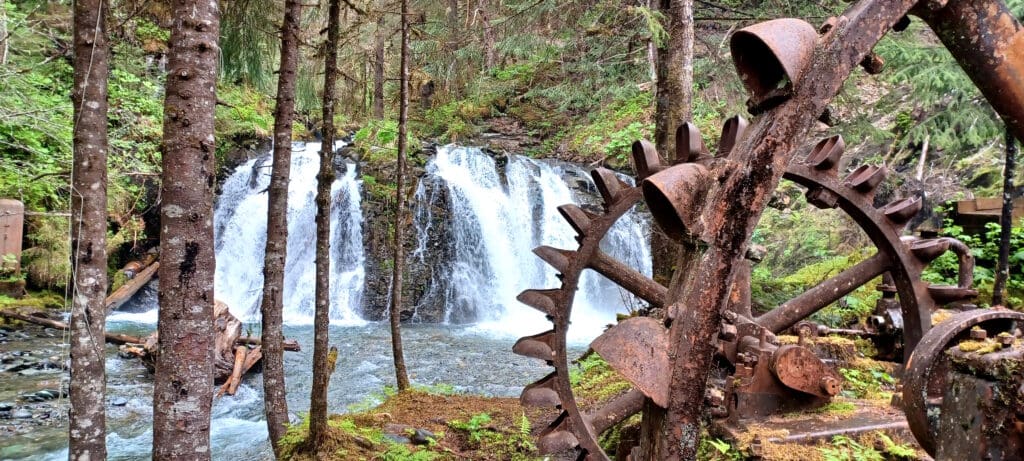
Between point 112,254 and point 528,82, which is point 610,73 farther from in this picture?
point 112,254

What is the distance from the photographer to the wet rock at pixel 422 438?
217 inches

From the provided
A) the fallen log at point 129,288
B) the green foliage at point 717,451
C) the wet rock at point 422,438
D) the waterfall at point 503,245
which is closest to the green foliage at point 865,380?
the green foliage at point 717,451

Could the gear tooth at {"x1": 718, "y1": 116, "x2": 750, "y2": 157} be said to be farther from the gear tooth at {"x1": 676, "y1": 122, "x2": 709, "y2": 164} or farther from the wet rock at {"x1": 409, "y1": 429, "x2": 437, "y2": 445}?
the wet rock at {"x1": 409, "y1": 429, "x2": 437, "y2": 445}

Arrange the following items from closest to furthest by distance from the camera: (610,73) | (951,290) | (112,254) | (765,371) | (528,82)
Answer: (765,371)
(951,290)
(112,254)
(610,73)
(528,82)

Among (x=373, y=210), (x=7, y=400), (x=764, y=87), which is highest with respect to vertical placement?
(x=373, y=210)

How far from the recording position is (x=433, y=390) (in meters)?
7.84

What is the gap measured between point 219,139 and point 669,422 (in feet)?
60.0

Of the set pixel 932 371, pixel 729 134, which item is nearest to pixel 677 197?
pixel 932 371

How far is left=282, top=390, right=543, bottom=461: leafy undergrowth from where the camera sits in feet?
16.9

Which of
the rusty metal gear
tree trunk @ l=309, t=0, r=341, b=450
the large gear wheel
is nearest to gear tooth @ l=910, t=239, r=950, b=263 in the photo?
the large gear wheel

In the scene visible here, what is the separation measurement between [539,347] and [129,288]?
12947 millimetres

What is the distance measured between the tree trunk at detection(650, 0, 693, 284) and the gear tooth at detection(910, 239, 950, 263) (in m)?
2.31

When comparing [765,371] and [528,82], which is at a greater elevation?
[528,82]

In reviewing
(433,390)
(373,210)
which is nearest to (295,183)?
(373,210)
